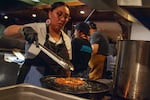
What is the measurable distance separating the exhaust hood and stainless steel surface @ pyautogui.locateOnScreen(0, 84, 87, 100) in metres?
0.46

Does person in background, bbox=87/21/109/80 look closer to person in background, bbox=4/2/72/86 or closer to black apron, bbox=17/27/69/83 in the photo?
person in background, bbox=4/2/72/86

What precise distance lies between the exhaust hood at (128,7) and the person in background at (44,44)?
530 mm

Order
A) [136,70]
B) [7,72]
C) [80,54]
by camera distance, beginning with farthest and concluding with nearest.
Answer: [80,54], [7,72], [136,70]

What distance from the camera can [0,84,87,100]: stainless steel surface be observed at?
829 mm

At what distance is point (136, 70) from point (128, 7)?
45 cm

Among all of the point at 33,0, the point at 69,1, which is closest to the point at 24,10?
the point at 33,0

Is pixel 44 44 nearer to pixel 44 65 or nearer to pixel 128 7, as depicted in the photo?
pixel 44 65

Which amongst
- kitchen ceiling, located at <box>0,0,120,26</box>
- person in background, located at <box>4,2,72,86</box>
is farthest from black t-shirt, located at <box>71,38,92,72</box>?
kitchen ceiling, located at <box>0,0,120,26</box>

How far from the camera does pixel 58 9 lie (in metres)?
1.66

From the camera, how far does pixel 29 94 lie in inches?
36.3

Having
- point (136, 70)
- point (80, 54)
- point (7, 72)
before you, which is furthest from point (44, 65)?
point (136, 70)

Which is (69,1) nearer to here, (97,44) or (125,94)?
(97,44)

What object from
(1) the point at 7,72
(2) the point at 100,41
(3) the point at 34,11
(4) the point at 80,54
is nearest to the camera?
(1) the point at 7,72

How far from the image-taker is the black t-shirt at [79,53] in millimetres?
2164
